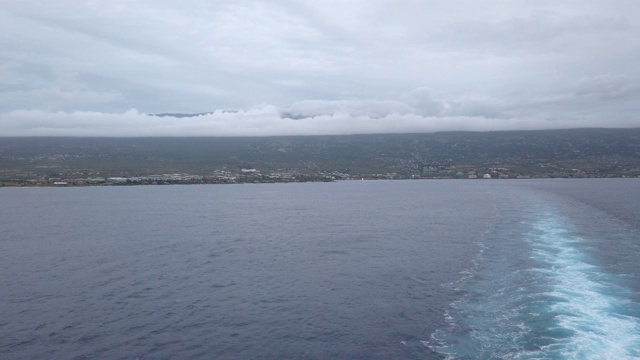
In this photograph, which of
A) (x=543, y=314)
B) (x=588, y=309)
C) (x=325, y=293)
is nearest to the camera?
(x=543, y=314)

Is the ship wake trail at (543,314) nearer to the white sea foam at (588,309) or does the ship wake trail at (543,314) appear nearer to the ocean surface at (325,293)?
the white sea foam at (588,309)

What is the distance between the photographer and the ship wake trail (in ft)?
71.4

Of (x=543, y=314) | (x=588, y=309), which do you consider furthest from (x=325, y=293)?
(x=588, y=309)

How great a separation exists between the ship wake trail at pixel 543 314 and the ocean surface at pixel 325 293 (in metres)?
0.10

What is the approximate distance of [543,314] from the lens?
86.2ft

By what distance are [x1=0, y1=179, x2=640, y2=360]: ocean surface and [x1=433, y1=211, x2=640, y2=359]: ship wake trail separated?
0.33ft

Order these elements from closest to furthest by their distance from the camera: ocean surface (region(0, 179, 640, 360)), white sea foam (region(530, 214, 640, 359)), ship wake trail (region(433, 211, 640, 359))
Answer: white sea foam (region(530, 214, 640, 359)) < ship wake trail (region(433, 211, 640, 359)) < ocean surface (region(0, 179, 640, 360))

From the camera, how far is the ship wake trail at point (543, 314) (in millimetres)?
21750

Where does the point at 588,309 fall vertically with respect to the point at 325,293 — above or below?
above

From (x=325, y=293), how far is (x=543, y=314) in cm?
1224

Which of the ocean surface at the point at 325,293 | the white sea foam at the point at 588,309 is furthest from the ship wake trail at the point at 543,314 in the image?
the ocean surface at the point at 325,293

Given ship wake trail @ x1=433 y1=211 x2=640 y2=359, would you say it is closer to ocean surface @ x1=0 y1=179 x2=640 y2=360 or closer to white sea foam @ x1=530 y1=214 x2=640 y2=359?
white sea foam @ x1=530 y1=214 x2=640 y2=359

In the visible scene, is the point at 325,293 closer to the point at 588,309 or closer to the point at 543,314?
the point at 543,314

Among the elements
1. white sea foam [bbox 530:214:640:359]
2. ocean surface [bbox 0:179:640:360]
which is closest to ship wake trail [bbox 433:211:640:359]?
white sea foam [bbox 530:214:640:359]
